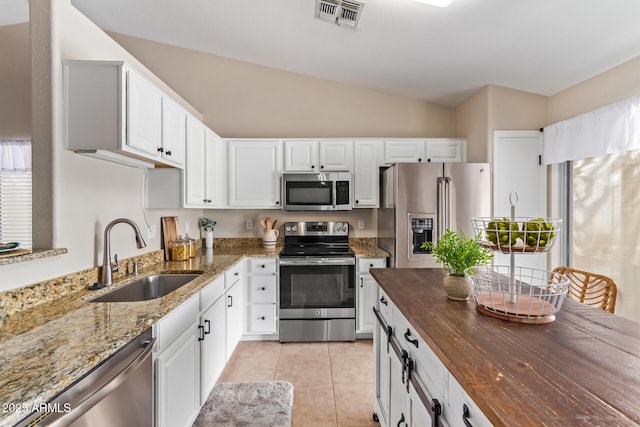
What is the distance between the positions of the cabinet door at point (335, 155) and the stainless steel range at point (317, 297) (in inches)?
38.0

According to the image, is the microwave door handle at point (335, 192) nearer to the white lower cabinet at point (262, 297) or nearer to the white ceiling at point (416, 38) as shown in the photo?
the white lower cabinet at point (262, 297)

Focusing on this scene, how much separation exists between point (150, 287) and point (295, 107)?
2.52 meters

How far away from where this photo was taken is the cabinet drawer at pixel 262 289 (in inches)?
120

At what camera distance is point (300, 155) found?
338 cm

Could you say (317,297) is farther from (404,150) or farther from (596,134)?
(596,134)

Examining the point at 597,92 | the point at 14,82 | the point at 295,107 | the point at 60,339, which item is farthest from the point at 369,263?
the point at 14,82

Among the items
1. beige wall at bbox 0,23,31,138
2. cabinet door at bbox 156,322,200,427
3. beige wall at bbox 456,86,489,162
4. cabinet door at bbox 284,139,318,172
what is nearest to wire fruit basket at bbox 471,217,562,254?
cabinet door at bbox 156,322,200,427

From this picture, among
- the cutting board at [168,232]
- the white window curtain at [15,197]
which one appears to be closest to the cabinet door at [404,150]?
the cutting board at [168,232]

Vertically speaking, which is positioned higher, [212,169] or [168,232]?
[212,169]

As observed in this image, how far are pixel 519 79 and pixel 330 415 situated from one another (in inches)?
124

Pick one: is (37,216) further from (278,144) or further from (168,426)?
(278,144)

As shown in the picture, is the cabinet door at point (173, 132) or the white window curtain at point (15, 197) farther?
the cabinet door at point (173, 132)

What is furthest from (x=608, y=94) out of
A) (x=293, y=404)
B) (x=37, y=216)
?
(x=37, y=216)

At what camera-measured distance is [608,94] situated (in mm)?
A: 2293
